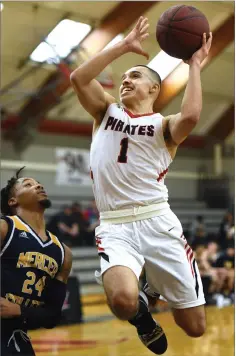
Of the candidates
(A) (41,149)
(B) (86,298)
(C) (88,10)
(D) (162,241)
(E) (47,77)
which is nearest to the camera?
(D) (162,241)

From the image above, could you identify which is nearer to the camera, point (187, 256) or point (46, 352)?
point (187, 256)

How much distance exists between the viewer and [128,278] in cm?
386

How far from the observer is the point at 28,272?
4090 millimetres

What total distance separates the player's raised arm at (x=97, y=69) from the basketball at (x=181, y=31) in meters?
0.17

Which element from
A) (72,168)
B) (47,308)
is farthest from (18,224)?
(72,168)

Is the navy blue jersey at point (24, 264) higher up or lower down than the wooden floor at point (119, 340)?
higher up

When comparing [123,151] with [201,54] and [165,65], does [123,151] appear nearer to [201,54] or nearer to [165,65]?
[201,54]

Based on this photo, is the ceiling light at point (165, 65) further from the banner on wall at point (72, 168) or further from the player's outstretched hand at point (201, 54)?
the player's outstretched hand at point (201, 54)

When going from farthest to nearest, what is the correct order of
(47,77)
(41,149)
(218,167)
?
(218,167)
(41,149)
(47,77)

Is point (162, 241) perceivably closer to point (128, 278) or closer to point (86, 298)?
point (128, 278)

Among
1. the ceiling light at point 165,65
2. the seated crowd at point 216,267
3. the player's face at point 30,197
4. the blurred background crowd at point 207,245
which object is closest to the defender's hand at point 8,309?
the player's face at point 30,197

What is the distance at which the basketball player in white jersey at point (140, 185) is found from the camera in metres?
4.09

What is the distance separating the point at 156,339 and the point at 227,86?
52.9 ft

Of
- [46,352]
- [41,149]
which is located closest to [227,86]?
[41,149]
